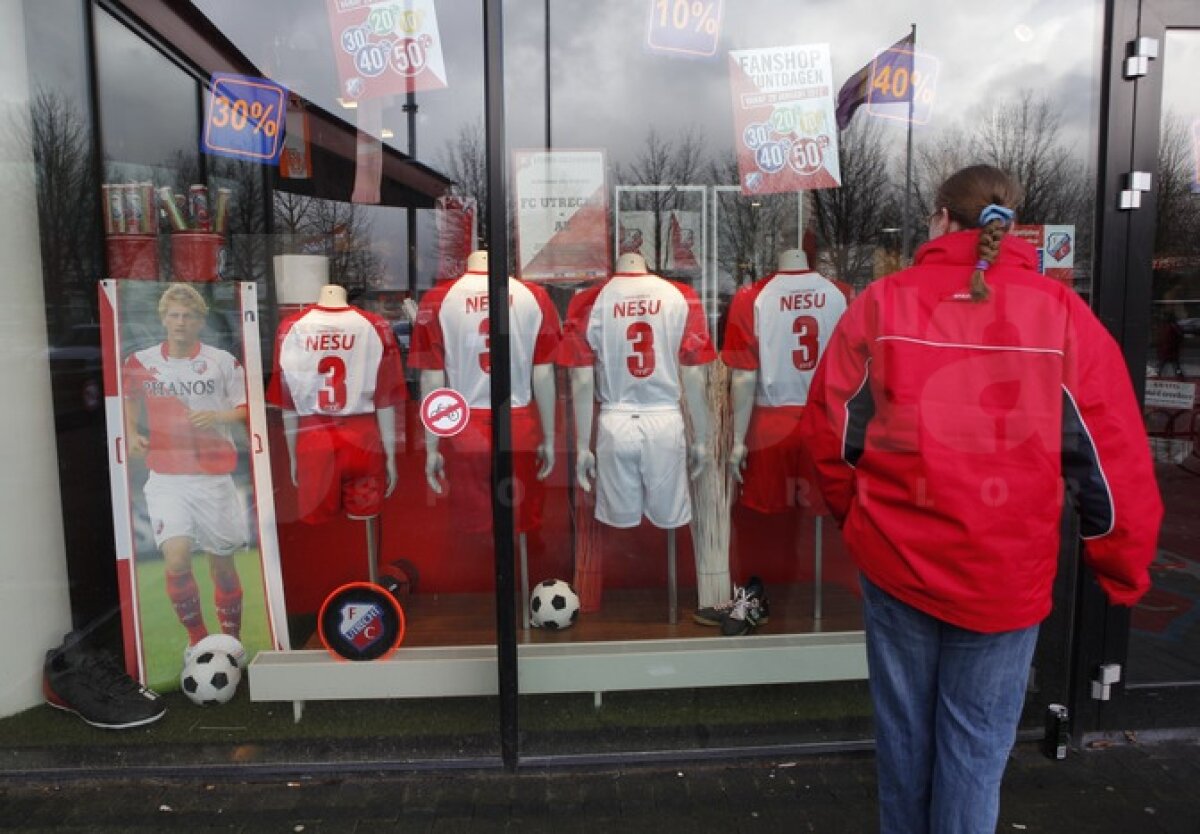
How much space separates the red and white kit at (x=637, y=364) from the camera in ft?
10.1

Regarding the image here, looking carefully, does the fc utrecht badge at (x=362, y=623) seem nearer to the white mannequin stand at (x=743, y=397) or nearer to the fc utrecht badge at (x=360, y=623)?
the fc utrecht badge at (x=360, y=623)

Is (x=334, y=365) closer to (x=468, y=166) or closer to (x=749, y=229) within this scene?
(x=468, y=166)

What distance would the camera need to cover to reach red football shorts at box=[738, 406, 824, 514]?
3.20 meters

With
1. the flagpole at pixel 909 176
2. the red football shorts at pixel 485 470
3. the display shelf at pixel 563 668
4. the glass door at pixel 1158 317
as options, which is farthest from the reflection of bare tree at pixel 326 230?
the glass door at pixel 1158 317

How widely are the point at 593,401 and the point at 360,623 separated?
114 cm

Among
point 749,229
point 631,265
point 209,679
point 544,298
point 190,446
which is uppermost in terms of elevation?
point 749,229

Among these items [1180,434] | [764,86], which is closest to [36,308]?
[764,86]

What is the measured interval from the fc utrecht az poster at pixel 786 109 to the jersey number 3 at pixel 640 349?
94 centimetres

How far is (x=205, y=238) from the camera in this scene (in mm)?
3256

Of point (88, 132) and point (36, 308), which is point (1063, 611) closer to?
point (36, 308)

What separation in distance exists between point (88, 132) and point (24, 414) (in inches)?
44.3

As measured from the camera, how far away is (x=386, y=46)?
10.0 ft

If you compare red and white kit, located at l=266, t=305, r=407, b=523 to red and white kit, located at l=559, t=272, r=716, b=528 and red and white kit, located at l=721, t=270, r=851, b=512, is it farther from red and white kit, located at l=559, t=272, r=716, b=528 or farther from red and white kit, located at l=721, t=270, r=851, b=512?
red and white kit, located at l=721, t=270, r=851, b=512

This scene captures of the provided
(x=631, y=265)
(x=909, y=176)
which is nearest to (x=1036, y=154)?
(x=909, y=176)
